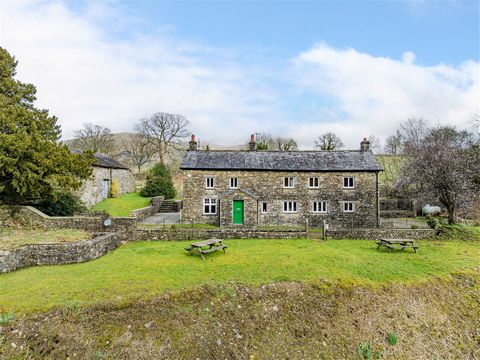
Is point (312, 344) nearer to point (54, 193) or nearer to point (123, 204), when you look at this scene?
point (54, 193)

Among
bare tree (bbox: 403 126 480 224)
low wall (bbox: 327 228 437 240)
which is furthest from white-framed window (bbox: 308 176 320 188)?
bare tree (bbox: 403 126 480 224)

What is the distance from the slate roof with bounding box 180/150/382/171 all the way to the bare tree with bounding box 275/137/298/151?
27421 mm

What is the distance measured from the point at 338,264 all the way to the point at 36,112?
23377mm

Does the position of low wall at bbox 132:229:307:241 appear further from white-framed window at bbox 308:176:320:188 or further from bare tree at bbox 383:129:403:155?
bare tree at bbox 383:129:403:155

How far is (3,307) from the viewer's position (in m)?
8.91

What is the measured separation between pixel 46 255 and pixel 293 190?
61.9ft

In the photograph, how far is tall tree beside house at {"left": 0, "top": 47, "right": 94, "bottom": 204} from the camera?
17.2m

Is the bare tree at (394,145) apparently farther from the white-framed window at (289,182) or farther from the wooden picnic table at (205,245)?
the wooden picnic table at (205,245)

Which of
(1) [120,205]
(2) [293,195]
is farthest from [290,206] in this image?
(1) [120,205]

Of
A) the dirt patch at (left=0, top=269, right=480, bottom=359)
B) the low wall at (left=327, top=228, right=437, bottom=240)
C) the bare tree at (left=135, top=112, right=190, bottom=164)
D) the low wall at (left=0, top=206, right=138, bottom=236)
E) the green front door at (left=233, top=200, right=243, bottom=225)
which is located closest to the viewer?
the dirt patch at (left=0, top=269, right=480, bottom=359)

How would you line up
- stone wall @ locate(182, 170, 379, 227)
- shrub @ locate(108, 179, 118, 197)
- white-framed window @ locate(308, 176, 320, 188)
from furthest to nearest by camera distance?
shrub @ locate(108, 179, 118, 197)
white-framed window @ locate(308, 176, 320, 188)
stone wall @ locate(182, 170, 379, 227)

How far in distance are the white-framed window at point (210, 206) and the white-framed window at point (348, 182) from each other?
40.1 ft

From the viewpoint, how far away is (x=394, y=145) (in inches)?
2100

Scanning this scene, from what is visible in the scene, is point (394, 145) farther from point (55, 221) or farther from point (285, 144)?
point (55, 221)
